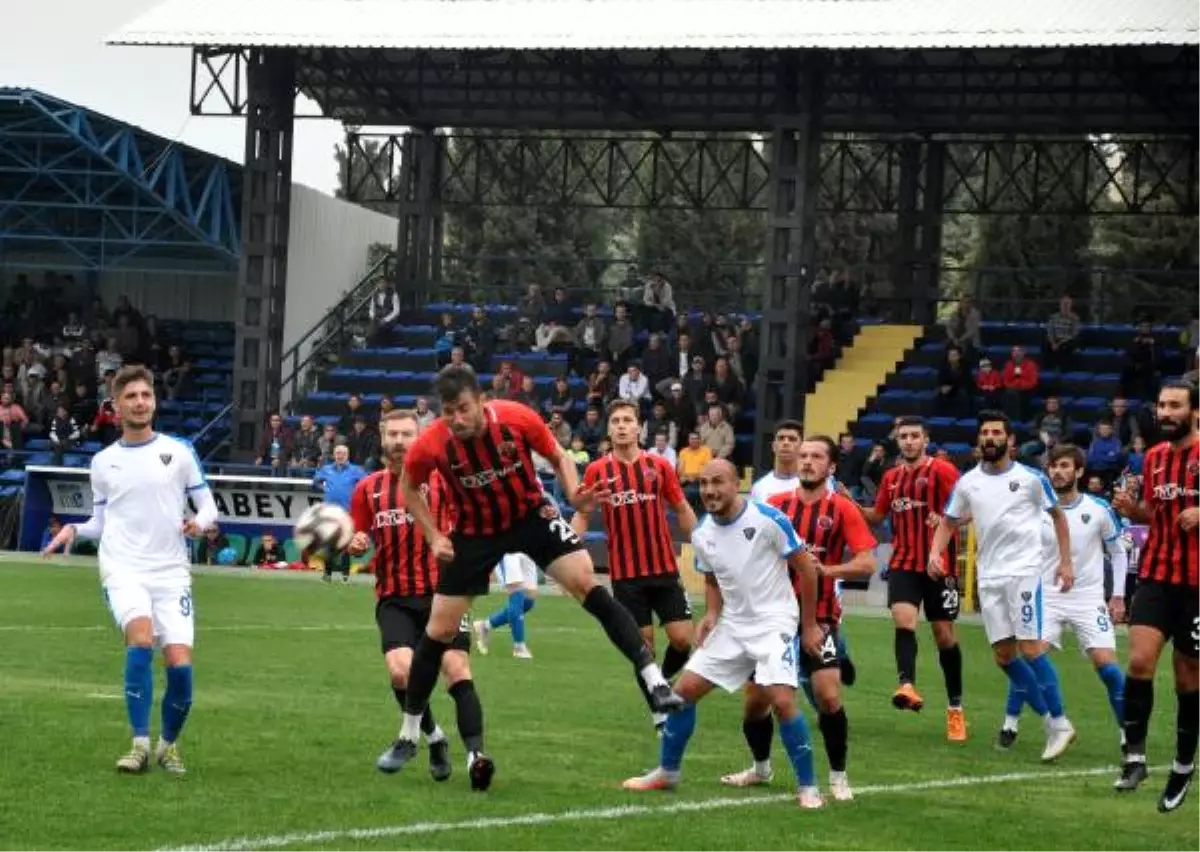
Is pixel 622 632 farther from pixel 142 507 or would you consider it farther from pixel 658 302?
pixel 658 302

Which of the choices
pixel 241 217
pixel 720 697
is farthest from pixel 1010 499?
pixel 241 217

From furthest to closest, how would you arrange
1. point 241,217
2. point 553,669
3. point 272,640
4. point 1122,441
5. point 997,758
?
point 241,217 → point 1122,441 → point 272,640 → point 553,669 → point 997,758

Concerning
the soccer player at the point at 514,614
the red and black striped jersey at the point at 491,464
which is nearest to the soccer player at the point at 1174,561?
the red and black striped jersey at the point at 491,464

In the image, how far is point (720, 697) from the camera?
19.6 m

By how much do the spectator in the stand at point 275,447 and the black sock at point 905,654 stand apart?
24.4m

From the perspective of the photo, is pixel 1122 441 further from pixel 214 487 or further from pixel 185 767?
pixel 185 767

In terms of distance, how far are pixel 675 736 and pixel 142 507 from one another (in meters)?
3.05

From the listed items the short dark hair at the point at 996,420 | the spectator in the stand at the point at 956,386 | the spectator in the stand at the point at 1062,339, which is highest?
the spectator in the stand at the point at 1062,339

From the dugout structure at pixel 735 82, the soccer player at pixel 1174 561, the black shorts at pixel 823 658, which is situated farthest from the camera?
the dugout structure at pixel 735 82

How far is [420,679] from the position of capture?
12961mm

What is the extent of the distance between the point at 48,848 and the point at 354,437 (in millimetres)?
31350

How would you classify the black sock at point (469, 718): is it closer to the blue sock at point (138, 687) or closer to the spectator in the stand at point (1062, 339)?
the blue sock at point (138, 687)

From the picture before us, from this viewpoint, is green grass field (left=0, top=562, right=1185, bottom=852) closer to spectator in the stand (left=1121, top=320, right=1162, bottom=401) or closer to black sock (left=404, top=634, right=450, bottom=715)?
black sock (left=404, top=634, right=450, bottom=715)

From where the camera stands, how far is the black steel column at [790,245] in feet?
135
